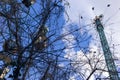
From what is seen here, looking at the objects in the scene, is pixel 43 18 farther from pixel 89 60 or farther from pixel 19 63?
pixel 89 60

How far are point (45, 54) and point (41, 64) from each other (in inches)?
9.3

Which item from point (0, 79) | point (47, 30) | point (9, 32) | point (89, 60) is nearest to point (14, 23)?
point (9, 32)

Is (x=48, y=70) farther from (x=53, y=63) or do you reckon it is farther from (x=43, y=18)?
(x=43, y=18)

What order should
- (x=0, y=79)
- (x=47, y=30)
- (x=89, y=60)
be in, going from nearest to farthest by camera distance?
(x=0, y=79)
(x=47, y=30)
(x=89, y=60)

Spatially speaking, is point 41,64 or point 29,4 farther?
point 41,64

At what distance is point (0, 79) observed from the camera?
529cm

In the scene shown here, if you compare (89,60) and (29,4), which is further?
(89,60)

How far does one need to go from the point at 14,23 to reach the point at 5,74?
2.91ft

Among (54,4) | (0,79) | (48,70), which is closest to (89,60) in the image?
(48,70)

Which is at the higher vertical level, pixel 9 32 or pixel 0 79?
pixel 9 32

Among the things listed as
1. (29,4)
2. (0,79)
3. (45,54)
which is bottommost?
(0,79)

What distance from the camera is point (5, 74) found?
540 centimetres

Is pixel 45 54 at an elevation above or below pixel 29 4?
below

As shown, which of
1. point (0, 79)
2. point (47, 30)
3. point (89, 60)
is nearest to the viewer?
point (0, 79)
